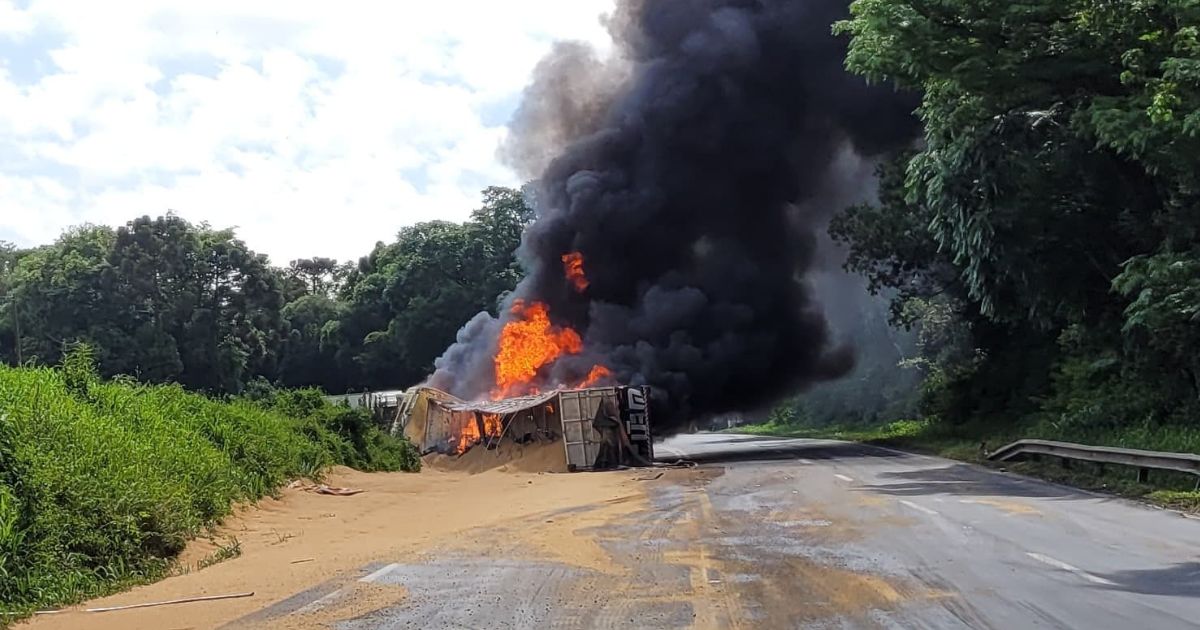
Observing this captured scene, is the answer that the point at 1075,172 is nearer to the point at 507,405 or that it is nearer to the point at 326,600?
the point at 507,405

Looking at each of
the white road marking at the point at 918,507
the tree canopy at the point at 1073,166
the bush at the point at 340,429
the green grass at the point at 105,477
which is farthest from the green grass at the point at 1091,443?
the bush at the point at 340,429

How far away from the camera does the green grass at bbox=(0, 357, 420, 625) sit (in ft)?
30.2

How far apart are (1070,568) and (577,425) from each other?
16581 millimetres

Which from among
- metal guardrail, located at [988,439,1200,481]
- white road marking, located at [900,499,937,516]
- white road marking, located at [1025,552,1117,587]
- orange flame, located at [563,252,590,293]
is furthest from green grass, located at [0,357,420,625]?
orange flame, located at [563,252,590,293]

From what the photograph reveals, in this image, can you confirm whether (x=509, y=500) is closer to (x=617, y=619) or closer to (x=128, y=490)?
(x=128, y=490)

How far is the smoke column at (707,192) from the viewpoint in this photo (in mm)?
32906

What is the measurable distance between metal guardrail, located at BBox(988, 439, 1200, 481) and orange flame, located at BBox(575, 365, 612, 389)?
11.3 metres

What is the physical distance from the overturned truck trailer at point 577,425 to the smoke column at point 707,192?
15.5 feet

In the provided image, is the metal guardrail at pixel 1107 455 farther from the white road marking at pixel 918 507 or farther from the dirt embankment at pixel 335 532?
the dirt embankment at pixel 335 532

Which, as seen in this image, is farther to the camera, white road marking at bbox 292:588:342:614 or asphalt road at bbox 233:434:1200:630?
white road marking at bbox 292:588:342:614

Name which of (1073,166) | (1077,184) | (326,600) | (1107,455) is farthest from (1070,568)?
(1077,184)

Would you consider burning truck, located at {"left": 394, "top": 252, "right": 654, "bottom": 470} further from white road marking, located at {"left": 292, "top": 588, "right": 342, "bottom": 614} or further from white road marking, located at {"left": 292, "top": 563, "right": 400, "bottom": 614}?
white road marking, located at {"left": 292, "top": 588, "right": 342, "bottom": 614}

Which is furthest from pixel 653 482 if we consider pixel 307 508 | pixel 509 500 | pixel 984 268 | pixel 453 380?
pixel 453 380

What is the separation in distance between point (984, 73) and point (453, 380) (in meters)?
22.6
